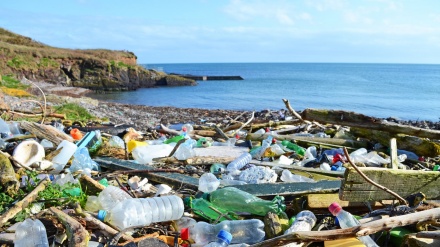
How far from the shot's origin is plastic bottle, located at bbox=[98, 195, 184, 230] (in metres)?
2.50

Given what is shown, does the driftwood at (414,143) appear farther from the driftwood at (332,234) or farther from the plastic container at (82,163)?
the plastic container at (82,163)

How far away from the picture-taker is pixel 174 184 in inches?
134

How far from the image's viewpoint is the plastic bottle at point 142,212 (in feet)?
8.21

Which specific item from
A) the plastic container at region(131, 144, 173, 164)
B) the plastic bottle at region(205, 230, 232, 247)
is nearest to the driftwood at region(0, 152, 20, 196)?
the plastic container at region(131, 144, 173, 164)

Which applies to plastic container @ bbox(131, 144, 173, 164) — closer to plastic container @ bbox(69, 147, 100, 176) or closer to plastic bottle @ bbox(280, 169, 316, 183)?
plastic container @ bbox(69, 147, 100, 176)

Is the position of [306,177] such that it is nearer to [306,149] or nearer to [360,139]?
[306,149]

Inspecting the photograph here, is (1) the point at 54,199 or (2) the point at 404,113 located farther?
(2) the point at 404,113

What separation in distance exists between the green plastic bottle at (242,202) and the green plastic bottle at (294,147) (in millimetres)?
2124

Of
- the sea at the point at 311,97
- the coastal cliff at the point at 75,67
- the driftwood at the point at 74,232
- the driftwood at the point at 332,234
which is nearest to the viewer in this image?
the driftwood at the point at 332,234

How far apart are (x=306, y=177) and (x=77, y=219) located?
2.14 m

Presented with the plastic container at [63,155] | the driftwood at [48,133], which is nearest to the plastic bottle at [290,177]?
the plastic container at [63,155]

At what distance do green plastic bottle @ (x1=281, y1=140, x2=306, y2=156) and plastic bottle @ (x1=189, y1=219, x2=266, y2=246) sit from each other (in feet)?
8.29

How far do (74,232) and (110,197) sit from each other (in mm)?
631

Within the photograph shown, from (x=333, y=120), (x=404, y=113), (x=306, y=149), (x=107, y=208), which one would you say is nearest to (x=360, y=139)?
(x=306, y=149)
